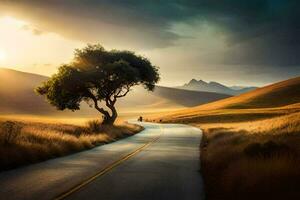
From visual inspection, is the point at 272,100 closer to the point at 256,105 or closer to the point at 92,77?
the point at 256,105

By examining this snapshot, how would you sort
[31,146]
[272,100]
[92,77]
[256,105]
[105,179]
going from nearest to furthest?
1. [105,179]
2. [31,146]
3. [92,77]
4. [256,105]
5. [272,100]

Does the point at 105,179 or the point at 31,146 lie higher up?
the point at 31,146

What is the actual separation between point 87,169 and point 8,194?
5.41m

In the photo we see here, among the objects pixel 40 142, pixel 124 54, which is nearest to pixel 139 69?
pixel 124 54

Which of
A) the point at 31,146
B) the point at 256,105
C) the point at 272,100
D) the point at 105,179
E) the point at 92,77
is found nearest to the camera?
the point at 105,179

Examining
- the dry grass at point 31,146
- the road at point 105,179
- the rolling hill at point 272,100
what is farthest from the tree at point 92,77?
the rolling hill at point 272,100

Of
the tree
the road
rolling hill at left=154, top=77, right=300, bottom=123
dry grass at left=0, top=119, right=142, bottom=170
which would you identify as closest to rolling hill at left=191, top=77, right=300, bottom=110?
rolling hill at left=154, top=77, right=300, bottom=123

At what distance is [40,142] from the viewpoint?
23000 millimetres

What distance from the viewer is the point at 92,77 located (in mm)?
48000

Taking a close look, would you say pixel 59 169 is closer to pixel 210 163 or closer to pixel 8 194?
pixel 8 194

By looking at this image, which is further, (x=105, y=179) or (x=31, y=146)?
(x=31, y=146)

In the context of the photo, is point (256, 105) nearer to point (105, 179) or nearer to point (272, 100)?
point (272, 100)

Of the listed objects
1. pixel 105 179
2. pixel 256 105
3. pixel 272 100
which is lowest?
pixel 105 179

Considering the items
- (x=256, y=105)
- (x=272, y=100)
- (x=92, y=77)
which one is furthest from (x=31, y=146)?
(x=272, y=100)
